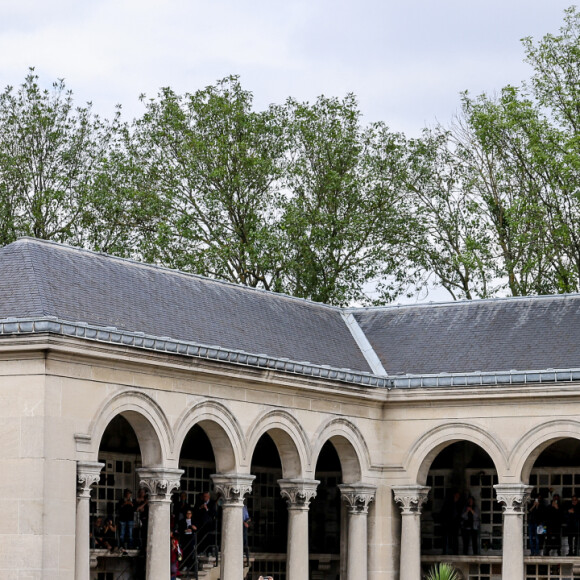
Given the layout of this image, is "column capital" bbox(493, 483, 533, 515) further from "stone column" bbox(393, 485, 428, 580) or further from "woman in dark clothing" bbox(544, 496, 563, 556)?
"woman in dark clothing" bbox(544, 496, 563, 556)

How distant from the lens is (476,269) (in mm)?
58312

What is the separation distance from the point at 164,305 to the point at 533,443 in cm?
971

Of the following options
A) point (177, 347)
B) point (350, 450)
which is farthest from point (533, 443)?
point (177, 347)

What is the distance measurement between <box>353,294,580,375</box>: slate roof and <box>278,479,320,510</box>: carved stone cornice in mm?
4879

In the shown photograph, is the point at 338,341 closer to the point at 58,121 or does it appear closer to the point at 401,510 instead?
the point at 401,510

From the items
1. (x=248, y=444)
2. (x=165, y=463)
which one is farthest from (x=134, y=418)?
(x=248, y=444)

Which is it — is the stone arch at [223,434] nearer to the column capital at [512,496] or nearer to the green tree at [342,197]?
the column capital at [512,496]

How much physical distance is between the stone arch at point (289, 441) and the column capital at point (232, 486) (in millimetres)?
1613

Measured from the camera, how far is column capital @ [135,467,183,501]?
3338 centimetres

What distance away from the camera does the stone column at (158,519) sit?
A: 3322 cm

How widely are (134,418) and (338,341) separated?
10263mm

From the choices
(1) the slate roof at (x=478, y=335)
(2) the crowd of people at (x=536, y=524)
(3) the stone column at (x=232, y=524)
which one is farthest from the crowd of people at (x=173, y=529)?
(1) the slate roof at (x=478, y=335)

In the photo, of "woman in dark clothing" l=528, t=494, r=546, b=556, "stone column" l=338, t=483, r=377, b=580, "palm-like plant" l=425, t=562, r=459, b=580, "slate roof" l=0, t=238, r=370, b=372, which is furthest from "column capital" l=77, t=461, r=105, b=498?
"woman in dark clothing" l=528, t=494, r=546, b=556

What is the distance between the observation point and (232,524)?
35688mm
